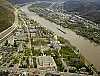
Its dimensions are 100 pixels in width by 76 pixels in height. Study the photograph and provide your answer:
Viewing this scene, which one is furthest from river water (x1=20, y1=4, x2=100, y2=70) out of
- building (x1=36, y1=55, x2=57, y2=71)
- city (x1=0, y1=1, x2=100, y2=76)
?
building (x1=36, y1=55, x2=57, y2=71)

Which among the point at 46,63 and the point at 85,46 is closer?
the point at 46,63

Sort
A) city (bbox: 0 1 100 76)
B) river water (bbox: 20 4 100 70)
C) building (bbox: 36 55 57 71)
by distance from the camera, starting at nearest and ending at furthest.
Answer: city (bbox: 0 1 100 76) → building (bbox: 36 55 57 71) → river water (bbox: 20 4 100 70)

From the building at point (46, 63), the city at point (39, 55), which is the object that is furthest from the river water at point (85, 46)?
the building at point (46, 63)

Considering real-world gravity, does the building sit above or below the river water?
above

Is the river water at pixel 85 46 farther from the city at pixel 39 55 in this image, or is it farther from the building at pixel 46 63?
the building at pixel 46 63

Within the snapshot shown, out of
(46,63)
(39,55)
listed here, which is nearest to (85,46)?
(39,55)

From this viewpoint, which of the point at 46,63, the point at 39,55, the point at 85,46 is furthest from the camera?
the point at 85,46

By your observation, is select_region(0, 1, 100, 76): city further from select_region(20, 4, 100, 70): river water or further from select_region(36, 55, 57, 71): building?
select_region(20, 4, 100, 70): river water

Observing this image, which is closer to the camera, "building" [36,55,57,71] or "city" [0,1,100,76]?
"city" [0,1,100,76]

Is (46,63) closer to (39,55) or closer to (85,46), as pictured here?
(39,55)

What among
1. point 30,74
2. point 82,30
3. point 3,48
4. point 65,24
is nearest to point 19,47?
point 3,48

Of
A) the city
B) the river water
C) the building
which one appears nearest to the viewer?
the city
